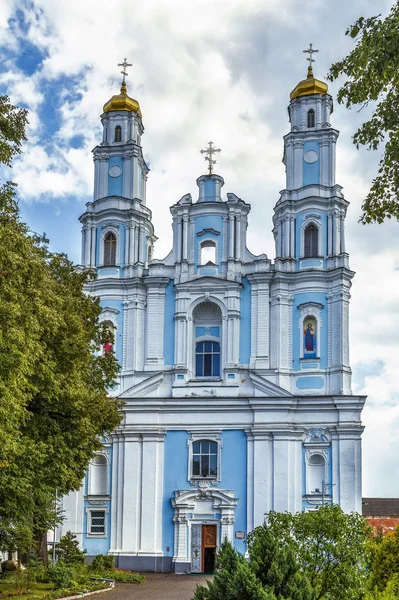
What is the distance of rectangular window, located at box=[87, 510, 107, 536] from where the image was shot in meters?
37.8

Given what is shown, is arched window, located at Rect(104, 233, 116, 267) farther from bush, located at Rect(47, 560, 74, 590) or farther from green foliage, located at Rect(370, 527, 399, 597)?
green foliage, located at Rect(370, 527, 399, 597)

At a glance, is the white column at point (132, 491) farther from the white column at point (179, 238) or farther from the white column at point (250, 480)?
the white column at point (179, 238)

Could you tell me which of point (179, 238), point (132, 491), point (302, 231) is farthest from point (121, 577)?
point (302, 231)

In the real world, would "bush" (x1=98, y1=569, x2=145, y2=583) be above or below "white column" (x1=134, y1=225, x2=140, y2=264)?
below

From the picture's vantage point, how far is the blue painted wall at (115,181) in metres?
42.2

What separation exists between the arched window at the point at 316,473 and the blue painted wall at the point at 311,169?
40.5 feet

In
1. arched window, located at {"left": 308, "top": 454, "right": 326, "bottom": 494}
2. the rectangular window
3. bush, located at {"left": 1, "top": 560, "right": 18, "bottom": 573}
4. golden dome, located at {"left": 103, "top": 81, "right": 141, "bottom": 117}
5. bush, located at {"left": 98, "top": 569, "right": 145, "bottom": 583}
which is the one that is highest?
golden dome, located at {"left": 103, "top": 81, "right": 141, "bottom": 117}

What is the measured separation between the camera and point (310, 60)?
139 ft

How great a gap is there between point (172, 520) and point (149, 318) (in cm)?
885

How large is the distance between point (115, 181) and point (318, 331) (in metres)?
12.1

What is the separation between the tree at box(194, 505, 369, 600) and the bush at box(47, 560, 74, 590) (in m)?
11.3

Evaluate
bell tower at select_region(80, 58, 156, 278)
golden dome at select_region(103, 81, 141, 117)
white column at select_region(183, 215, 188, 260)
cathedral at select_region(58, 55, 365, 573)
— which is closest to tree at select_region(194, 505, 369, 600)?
cathedral at select_region(58, 55, 365, 573)

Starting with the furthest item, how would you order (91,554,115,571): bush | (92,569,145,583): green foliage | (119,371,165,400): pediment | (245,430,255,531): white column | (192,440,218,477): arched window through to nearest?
1. (119,371,165,400): pediment
2. (192,440,218,477): arched window
3. (245,430,255,531): white column
4. (91,554,115,571): bush
5. (92,569,145,583): green foliage

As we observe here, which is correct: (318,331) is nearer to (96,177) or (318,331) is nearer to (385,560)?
(96,177)
